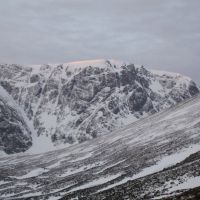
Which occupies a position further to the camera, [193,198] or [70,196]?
[70,196]

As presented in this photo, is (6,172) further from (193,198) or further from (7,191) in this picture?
(193,198)

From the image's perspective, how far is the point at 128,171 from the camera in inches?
4719

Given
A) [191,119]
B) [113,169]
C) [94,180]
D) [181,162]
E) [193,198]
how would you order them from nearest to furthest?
[193,198], [181,162], [94,180], [113,169], [191,119]

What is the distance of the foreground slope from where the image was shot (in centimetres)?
8594

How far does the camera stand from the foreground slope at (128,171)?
3383 inches

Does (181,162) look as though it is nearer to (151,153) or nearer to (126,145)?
(151,153)

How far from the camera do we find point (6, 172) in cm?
18038

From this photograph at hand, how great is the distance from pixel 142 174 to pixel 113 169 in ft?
84.3

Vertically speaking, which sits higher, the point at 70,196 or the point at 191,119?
the point at 191,119

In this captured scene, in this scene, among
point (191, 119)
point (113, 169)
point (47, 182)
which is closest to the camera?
point (113, 169)

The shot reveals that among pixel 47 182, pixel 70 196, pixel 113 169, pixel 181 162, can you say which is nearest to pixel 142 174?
pixel 181 162

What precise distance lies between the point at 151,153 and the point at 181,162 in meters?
32.3

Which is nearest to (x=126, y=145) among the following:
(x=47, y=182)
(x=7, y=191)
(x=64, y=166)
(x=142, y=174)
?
(x=64, y=166)

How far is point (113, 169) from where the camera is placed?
13350 centimetres
